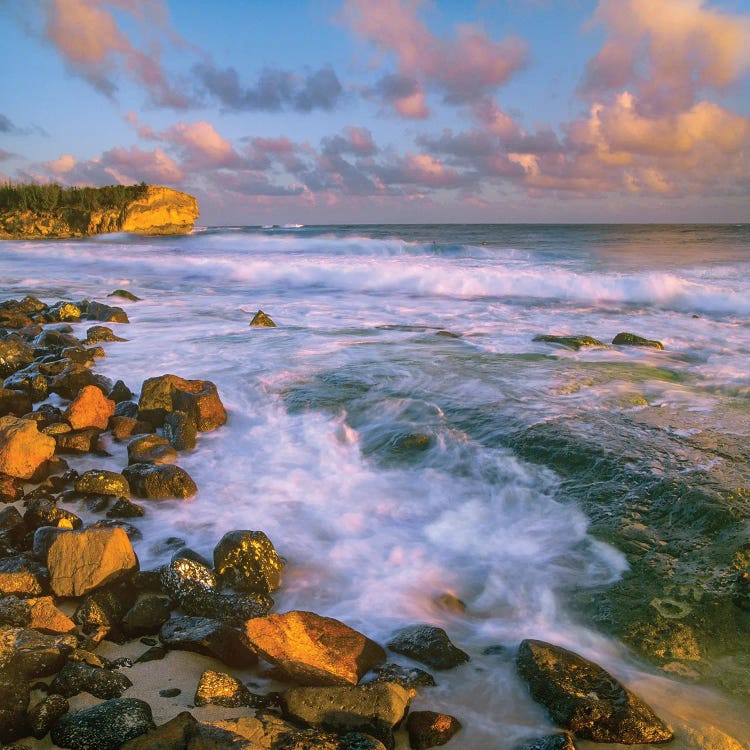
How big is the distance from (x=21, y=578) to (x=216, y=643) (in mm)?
1165

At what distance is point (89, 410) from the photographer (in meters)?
5.43

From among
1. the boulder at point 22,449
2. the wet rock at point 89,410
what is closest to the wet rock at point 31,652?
the boulder at point 22,449

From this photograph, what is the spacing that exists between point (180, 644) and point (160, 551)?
1109 mm

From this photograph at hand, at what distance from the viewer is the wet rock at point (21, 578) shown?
9.73 feet

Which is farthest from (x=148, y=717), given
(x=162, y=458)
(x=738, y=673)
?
(x=162, y=458)

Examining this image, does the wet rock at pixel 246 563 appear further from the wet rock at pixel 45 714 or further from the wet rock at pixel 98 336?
the wet rock at pixel 98 336

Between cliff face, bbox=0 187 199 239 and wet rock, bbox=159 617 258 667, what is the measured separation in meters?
55.8

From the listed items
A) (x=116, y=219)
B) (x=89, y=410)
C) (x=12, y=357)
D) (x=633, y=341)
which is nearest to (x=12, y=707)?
(x=89, y=410)

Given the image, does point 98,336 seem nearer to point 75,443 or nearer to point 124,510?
point 75,443

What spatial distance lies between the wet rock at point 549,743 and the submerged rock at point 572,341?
25.3 feet

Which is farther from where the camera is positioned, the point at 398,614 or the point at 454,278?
the point at 454,278

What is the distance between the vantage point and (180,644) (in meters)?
2.68

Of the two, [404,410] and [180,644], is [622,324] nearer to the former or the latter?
[404,410]

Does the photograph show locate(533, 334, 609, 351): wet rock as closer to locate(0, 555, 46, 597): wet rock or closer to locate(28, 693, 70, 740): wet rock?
locate(0, 555, 46, 597): wet rock
